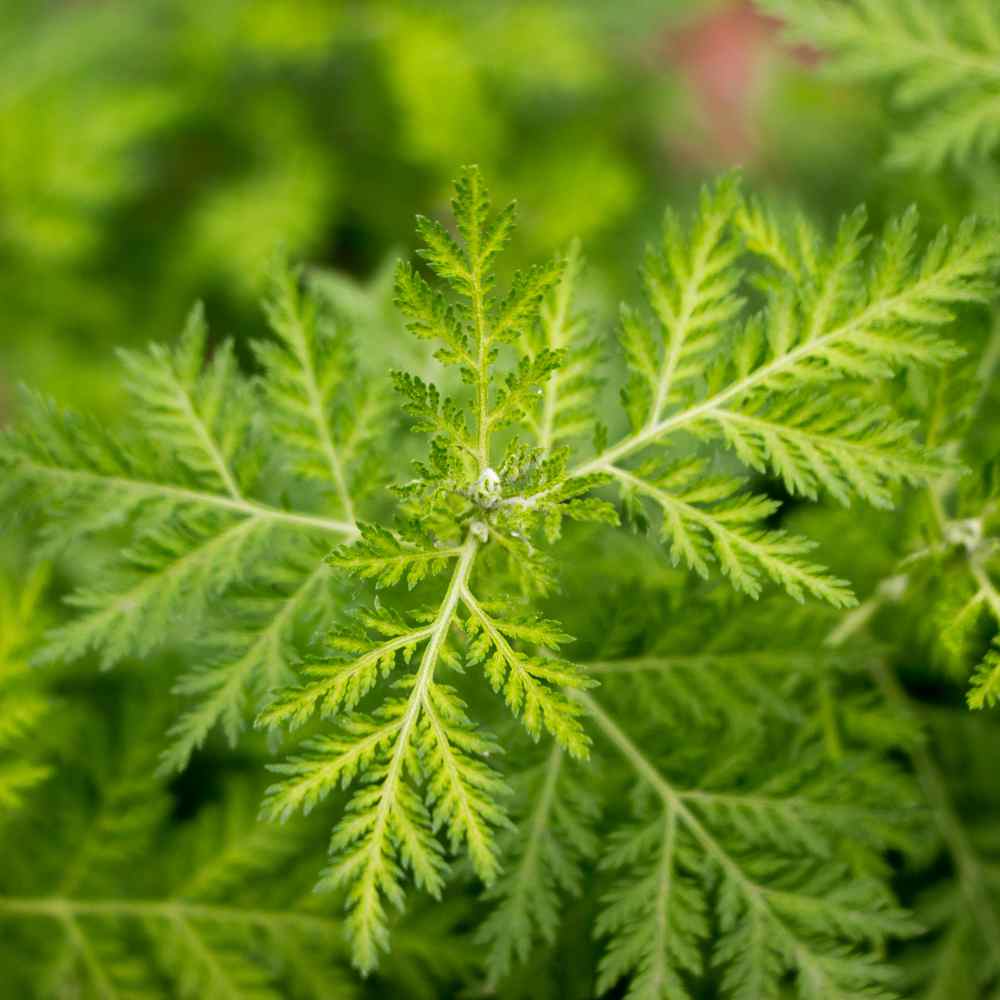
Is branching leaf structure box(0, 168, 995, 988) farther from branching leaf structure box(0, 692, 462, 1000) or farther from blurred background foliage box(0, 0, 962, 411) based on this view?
blurred background foliage box(0, 0, 962, 411)

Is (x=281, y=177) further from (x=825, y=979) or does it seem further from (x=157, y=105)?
(x=825, y=979)

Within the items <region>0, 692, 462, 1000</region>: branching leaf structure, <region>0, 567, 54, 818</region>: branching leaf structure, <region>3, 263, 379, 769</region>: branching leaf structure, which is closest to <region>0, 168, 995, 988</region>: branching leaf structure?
<region>3, 263, 379, 769</region>: branching leaf structure

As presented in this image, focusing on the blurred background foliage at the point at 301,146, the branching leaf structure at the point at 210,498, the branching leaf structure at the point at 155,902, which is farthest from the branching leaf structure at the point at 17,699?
the blurred background foliage at the point at 301,146

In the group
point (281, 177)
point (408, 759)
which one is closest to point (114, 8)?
point (281, 177)

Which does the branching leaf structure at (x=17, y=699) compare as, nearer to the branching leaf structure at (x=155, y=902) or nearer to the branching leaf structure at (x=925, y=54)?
the branching leaf structure at (x=155, y=902)

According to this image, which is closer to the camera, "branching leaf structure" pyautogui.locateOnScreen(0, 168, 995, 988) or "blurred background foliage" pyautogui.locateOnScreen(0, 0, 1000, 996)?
"branching leaf structure" pyautogui.locateOnScreen(0, 168, 995, 988)

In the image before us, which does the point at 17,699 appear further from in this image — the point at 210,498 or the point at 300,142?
the point at 300,142

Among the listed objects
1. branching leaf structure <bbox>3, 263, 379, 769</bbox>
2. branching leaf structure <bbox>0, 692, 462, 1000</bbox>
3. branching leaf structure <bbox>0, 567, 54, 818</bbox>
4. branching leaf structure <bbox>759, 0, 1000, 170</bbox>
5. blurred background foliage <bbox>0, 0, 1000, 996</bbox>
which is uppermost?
blurred background foliage <bbox>0, 0, 1000, 996</bbox>
